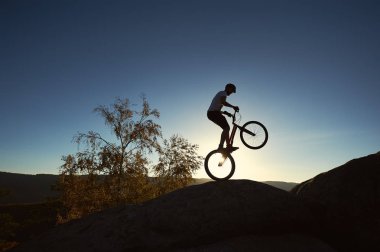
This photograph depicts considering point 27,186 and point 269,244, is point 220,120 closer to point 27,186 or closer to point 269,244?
point 269,244

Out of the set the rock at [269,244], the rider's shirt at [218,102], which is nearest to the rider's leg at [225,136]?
the rider's shirt at [218,102]

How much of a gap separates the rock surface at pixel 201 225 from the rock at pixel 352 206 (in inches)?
53.2

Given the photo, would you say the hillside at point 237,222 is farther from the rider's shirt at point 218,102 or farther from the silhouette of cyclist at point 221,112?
the rider's shirt at point 218,102

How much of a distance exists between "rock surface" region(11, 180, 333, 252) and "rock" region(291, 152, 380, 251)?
135 centimetres

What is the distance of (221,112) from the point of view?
10.8 meters

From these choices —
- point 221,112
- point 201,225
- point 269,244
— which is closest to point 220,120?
point 221,112

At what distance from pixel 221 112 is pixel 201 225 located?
4.16 metres

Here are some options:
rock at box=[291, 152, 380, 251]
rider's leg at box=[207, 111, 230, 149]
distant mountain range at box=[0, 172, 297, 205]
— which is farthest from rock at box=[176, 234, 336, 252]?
distant mountain range at box=[0, 172, 297, 205]

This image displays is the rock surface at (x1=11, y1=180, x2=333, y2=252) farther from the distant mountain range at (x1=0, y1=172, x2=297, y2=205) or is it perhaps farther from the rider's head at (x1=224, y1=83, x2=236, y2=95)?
the distant mountain range at (x1=0, y1=172, x2=297, y2=205)

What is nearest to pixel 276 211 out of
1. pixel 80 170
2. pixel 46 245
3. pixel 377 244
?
pixel 377 244

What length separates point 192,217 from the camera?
912cm

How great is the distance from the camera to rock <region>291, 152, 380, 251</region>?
10.8m

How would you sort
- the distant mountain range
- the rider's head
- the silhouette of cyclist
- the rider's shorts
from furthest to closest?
the distant mountain range
the rider's shorts
the rider's head
the silhouette of cyclist

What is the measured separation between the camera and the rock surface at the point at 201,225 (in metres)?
8.63
